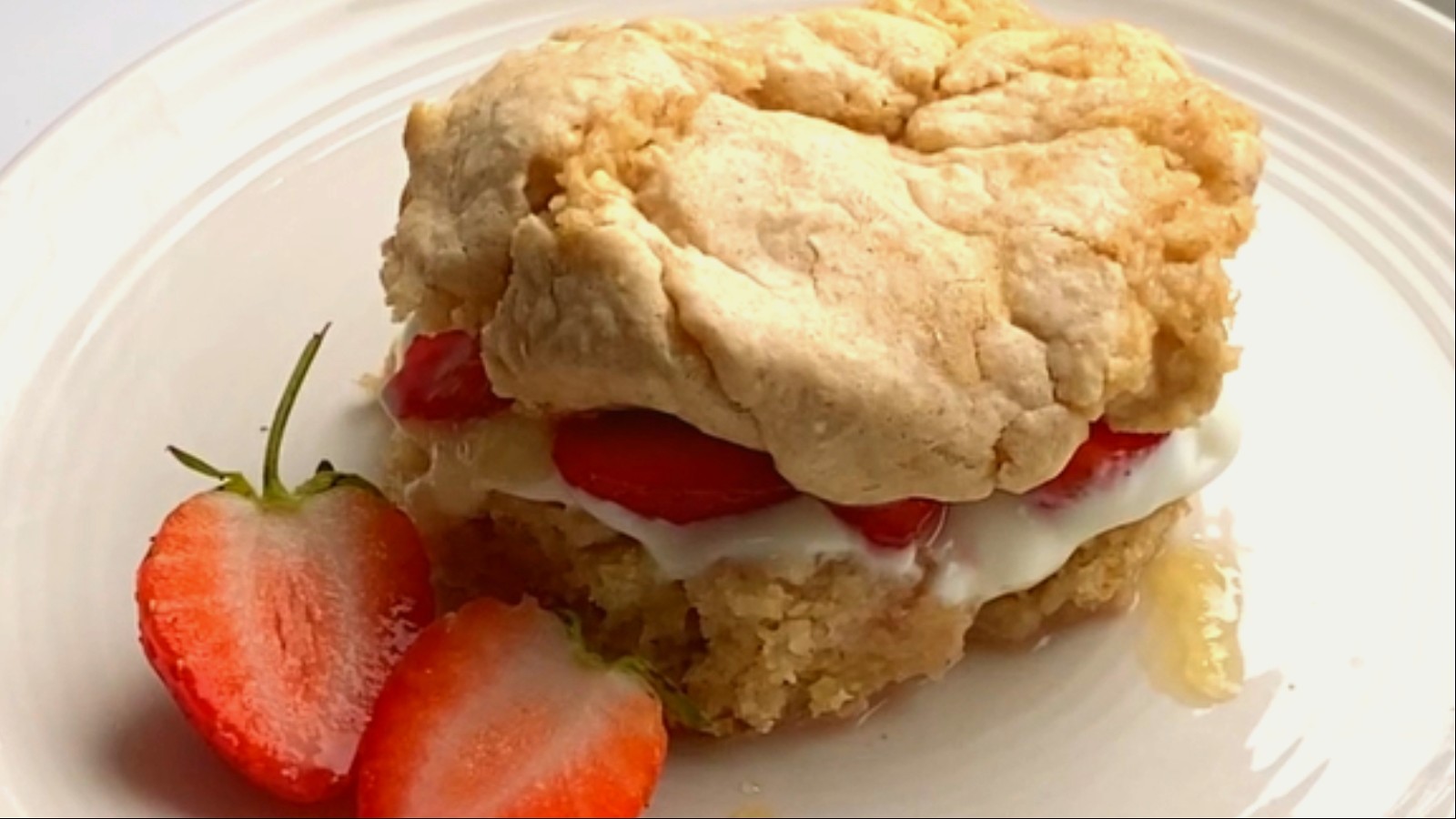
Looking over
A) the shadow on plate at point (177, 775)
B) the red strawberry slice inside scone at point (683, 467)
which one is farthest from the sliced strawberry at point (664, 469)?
the shadow on plate at point (177, 775)

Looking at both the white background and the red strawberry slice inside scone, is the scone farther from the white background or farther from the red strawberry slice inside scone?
the white background

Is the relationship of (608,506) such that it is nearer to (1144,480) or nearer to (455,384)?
(455,384)

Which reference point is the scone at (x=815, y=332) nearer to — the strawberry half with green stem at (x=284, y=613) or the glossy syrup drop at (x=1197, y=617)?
the glossy syrup drop at (x=1197, y=617)

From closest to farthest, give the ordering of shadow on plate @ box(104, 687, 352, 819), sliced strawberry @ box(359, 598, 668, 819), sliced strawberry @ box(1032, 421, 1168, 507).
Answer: sliced strawberry @ box(359, 598, 668, 819), shadow on plate @ box(104, 687, 352, 819), sliced strawberry @ box(1032, 421, 1168, 507)

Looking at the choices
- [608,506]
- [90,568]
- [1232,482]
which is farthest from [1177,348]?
[90,568]

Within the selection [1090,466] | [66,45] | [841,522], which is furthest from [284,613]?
[66,45]

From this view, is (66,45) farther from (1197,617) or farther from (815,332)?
(1197,617)

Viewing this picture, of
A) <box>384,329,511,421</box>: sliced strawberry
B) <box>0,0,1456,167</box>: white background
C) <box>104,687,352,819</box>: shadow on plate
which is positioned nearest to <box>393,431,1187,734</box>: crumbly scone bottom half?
<box>384,329,511,421</box>: sliced strawberry
